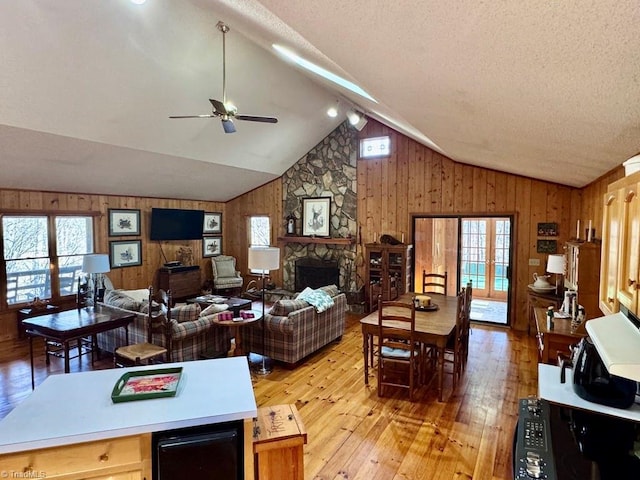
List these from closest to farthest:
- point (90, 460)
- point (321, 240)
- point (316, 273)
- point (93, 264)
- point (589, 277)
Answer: point (90, 460) < point (589, 277) < point (93, 264) < point (321, 240) < point (316, 273)

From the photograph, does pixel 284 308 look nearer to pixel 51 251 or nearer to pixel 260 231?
pixel 51 251

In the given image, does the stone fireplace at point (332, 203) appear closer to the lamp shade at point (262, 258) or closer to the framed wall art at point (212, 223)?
the framed wall art at point (212, 223)

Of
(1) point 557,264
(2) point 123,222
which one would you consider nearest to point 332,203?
(2) point 123,222

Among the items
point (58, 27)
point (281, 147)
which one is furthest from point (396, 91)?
point (281, 147)

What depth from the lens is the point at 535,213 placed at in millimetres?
6055

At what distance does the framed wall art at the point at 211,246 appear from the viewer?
8977mm

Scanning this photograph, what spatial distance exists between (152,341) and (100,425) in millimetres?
3063

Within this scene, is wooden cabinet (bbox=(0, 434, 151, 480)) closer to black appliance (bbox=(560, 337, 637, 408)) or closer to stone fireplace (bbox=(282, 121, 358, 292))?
black appliance (bbox=(560, 337, 637, 408))

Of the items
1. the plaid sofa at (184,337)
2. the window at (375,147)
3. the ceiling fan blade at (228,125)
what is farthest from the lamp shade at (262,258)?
the window at (375,147)

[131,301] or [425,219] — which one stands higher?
[425,219]

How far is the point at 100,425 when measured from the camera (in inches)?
59.1

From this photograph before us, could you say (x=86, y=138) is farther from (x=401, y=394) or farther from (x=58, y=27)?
(x=401, y=394)

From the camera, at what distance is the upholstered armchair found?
8558 mm

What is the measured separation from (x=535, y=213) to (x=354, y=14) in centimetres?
568
